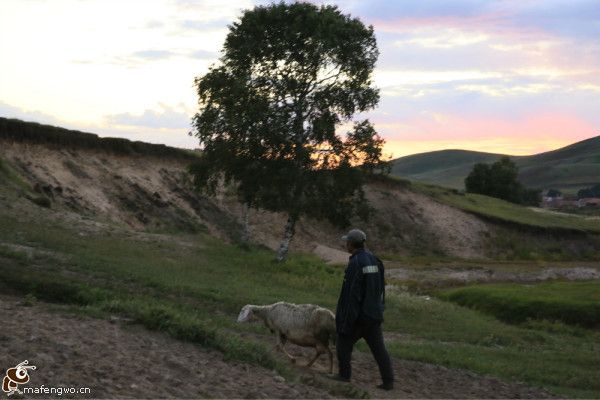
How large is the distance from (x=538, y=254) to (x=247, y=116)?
53113mm

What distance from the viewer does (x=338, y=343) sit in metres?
15.3

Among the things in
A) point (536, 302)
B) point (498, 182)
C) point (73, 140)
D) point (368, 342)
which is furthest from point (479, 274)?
point (498, 182)

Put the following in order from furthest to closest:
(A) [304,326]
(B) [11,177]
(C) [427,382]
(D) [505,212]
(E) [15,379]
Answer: (D) [505,212] < (B) [11,177] < (C) [427,382] < (A) [304,326] < (E) [15,379]

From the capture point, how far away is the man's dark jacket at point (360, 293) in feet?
49.0

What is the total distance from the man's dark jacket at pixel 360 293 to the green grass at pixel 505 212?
3268 inches

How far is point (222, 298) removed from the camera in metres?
27.0

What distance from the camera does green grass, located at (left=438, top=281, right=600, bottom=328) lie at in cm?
3738

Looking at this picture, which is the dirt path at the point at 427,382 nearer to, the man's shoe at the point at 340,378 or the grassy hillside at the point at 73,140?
the man's shoe at the point at 340,378

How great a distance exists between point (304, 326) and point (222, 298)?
11.3 meters

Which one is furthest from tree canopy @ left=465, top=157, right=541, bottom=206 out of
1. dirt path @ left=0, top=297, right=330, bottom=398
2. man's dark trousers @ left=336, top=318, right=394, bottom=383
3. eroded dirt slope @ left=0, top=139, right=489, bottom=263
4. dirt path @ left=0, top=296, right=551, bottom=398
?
dirt path @ left=0, top=297, right=330, bottom=398

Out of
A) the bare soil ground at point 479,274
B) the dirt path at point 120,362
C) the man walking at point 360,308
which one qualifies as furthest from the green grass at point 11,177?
the man walking at point 360,308

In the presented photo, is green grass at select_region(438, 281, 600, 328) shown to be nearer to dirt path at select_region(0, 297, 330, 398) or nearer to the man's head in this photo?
the man's head

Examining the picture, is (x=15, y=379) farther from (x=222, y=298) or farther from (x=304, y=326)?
(x=222, y=298)

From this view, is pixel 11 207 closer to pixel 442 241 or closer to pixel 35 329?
pixel 35 329
